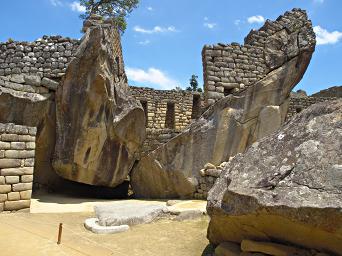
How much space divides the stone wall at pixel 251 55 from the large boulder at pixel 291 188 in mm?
6133

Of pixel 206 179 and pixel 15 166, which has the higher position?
pixel 15 166

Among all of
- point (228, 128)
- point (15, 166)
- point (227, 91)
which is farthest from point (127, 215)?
point (227, 91)

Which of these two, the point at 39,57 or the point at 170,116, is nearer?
the point at 39,57

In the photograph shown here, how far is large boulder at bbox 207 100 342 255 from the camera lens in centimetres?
317

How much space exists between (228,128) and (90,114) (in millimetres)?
4357

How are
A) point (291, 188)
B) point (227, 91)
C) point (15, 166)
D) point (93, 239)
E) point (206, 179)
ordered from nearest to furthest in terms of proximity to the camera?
point (291, 188), point (93, 239), point (15, 166), point (206, 179), point (227, 91)

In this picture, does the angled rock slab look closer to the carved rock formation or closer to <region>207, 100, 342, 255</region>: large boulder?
the carved rock formation

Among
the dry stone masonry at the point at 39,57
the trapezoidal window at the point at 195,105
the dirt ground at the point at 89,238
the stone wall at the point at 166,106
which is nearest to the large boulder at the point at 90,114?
the dry stone masonry at the point at 39,57

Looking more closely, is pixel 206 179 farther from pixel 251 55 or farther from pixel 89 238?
pixel 89 238

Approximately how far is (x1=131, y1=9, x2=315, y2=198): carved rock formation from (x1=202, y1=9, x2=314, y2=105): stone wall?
17 cm

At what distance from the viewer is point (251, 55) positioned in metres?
Answer: 10.7

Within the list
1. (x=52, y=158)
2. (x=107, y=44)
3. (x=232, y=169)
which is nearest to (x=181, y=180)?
(x=52, y=158)

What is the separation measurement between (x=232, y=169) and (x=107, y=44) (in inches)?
288

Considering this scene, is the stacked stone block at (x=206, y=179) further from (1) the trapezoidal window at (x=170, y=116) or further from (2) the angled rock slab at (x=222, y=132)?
(1) the trapezoidal window at (x=170, y=116)
